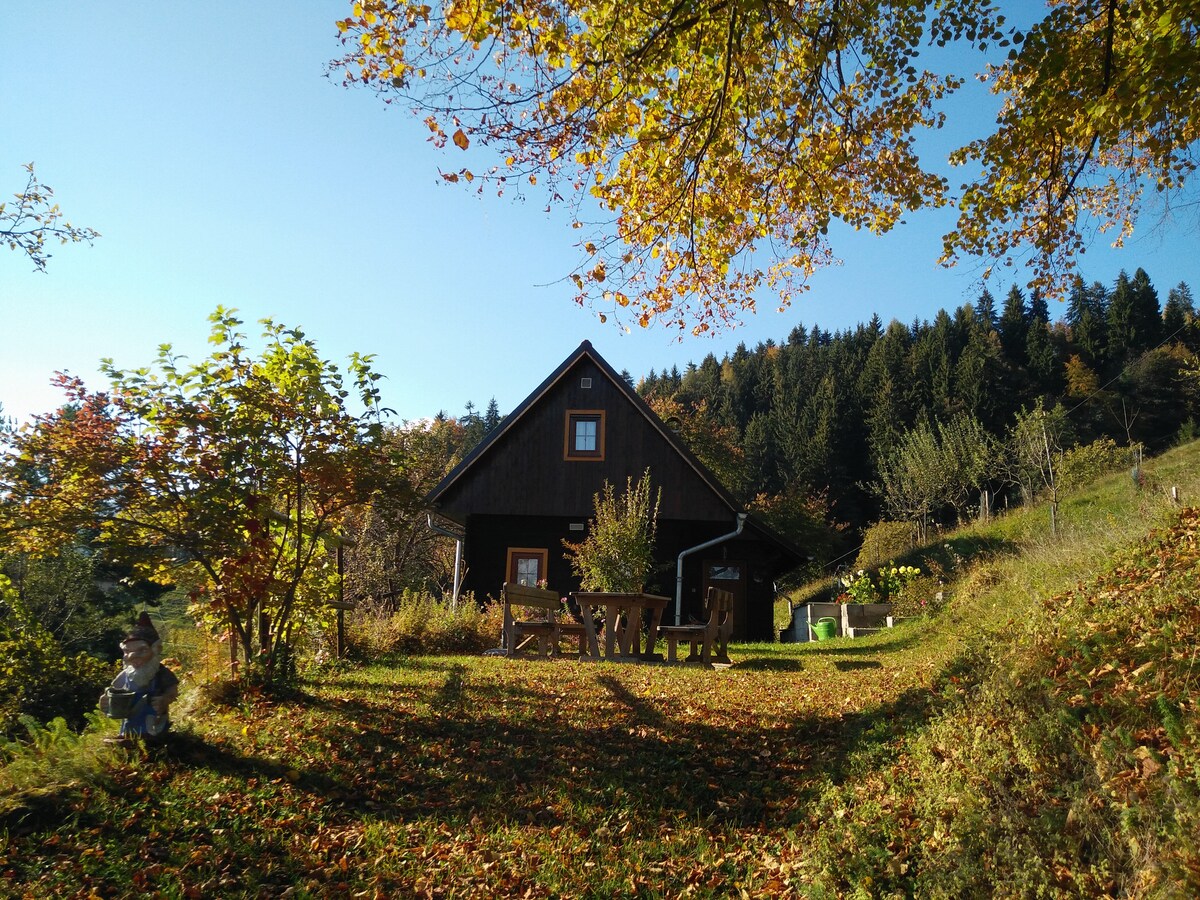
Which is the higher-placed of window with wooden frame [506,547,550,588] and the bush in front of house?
window with wooden frame [506,547,550,588]

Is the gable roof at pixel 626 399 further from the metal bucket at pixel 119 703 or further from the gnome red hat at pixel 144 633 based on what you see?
the metal bucket at pixel 119 703

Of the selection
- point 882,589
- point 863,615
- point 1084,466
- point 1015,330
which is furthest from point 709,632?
point 1015,330

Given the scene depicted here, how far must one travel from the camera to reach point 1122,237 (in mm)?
9359

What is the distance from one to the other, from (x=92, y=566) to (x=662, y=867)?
2876cm

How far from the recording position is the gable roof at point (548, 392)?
17.8 metres

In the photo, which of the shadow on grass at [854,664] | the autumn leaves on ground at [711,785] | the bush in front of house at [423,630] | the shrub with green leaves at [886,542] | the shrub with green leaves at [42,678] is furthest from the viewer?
the shrub with green leaves at [886,542]

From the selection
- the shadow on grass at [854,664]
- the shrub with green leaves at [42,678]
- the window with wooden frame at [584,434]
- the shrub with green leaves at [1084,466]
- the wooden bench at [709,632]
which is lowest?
the shrub with green leaves at [42,678]

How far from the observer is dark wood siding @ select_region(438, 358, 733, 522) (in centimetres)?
1805

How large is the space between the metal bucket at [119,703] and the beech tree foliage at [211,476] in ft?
5.94

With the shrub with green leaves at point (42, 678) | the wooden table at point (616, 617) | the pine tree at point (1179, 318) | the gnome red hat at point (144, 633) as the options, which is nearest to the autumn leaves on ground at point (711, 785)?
the gnome red hat at point (144, 633)

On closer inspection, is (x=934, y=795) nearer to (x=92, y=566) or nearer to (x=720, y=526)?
(x=720, y=526)

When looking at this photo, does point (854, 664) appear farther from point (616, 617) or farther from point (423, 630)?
point (423, 630)

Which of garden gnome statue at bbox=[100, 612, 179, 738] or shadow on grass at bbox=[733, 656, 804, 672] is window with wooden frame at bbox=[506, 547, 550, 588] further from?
garden gnome statue at bbox=[100, 612, 179, 738]

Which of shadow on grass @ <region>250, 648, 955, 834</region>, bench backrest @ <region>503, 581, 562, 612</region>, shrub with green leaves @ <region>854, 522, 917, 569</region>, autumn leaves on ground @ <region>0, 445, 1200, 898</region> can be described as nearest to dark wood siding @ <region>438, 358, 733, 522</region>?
bench backrest @ <region>503, 581, 562, 612</region>
